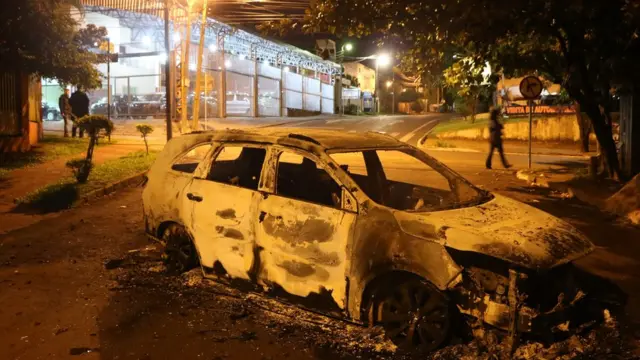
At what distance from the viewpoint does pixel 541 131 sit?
87.2 feet

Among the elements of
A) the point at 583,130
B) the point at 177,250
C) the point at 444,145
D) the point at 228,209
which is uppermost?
the point at 583,130

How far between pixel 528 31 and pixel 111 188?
328 inches

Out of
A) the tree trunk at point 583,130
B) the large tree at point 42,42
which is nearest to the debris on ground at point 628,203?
the tree trunk at point 583,130

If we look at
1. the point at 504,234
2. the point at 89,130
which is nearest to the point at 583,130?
the point at 89,130

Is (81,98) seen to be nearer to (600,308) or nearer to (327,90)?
(600,308)

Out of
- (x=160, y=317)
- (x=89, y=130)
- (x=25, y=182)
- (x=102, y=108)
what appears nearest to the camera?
(x=160, y=317)

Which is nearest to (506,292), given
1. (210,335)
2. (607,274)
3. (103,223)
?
(210,335)

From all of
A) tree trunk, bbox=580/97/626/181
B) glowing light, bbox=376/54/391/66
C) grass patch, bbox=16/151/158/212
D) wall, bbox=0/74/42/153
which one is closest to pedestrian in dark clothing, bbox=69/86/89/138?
wall, bbox=0/74/42/153

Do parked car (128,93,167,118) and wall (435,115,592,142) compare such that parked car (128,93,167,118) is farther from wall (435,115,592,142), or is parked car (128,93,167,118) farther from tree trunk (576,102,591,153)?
tree trunk (576,102,591,153)

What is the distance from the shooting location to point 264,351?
412 centimetres

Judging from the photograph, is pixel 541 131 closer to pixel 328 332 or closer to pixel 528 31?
pixel 528 31

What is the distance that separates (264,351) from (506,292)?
5.83 feet

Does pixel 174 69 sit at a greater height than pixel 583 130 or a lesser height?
greater

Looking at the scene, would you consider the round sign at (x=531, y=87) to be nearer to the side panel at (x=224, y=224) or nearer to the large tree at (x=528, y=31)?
the large tree at (x=528, y=31)
